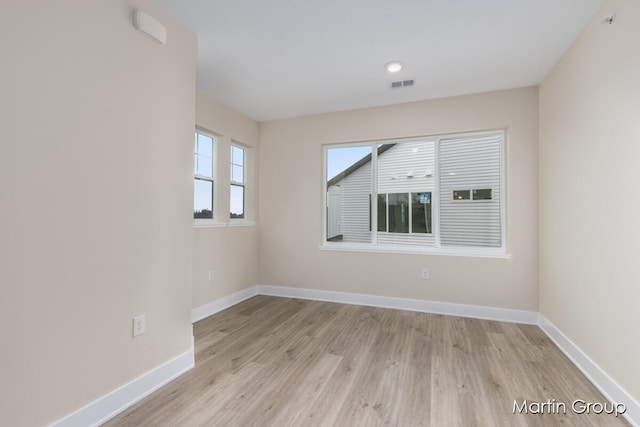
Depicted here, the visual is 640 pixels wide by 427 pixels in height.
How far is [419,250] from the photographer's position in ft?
12.3

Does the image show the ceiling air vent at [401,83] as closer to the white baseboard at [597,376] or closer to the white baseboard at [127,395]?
the white baseboard at [597,376]

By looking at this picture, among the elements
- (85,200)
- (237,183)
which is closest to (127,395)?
(85,200)

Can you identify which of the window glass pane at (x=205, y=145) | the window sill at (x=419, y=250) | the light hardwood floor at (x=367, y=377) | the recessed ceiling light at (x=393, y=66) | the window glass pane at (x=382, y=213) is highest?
the recessed ceiling light at (x=393, y=66)

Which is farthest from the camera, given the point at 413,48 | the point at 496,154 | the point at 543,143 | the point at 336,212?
the point at 336,212

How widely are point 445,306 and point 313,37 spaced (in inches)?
124

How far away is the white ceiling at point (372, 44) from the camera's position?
6.74ft

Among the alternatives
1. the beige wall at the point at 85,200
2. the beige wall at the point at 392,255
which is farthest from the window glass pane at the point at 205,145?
the beige wall at the point at 85,200

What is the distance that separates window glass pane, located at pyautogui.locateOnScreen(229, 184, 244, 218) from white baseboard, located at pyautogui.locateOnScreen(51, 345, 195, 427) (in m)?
2.12

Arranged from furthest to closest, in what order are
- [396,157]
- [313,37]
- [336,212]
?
[336,212] < [396,157] < [313,37]

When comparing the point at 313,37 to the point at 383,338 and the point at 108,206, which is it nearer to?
the point at 108,206

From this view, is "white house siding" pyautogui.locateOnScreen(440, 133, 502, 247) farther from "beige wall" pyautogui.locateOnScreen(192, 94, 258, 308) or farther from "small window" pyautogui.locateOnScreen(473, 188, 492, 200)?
"beige wall" pyautogui.locateOnScreen(192, 94, 258, 308)

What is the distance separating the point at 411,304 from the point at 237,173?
2863mm

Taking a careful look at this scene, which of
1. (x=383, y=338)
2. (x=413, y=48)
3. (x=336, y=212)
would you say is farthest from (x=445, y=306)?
(x=413, y=48)

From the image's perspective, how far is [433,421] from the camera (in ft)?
5.68
